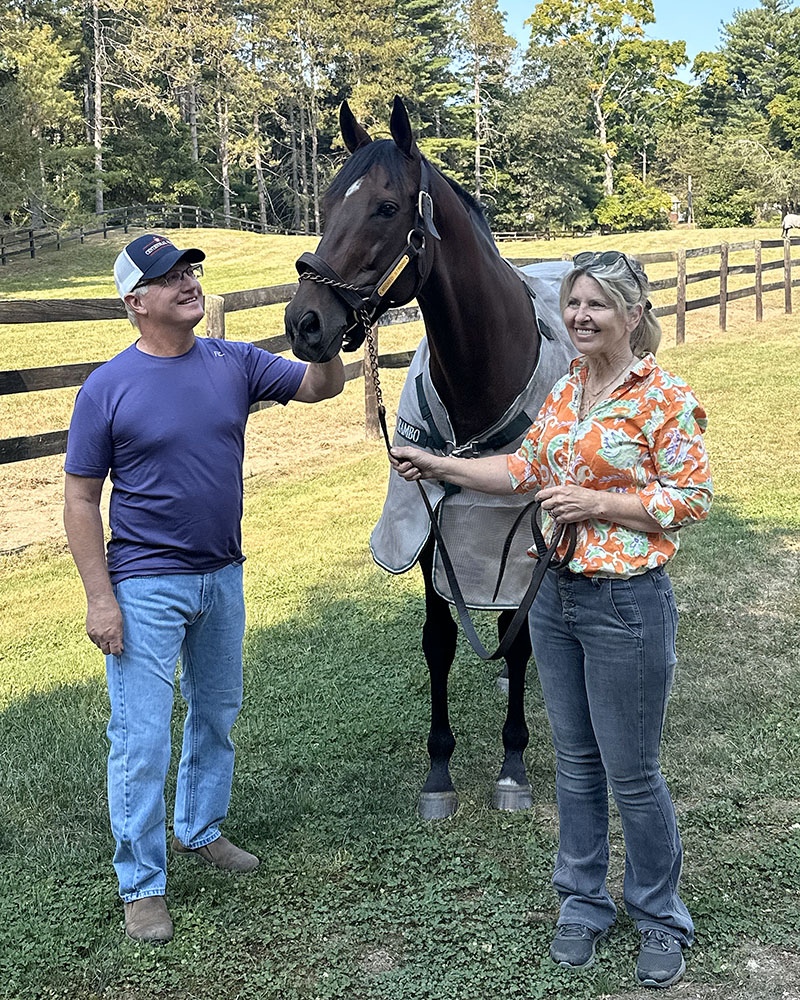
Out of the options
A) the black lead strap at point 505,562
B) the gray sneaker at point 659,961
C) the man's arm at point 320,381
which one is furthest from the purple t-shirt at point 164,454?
the gray sneaker at point 659,961

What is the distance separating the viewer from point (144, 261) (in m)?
2.74

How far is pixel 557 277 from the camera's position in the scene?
4.49 metres

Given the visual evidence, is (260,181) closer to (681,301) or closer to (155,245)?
(681,301)

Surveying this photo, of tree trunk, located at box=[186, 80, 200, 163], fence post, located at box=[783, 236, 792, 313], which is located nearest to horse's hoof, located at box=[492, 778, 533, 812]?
fence post, located at box=[783, 236, 792, 313]

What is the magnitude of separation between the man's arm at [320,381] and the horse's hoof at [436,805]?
1486 millimetres

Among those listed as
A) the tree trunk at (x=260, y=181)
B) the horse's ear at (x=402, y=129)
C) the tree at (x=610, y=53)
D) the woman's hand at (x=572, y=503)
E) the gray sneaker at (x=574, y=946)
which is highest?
the tree at (x=610, y=53)

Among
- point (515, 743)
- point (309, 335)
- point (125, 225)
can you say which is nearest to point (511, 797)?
point (515, 743)

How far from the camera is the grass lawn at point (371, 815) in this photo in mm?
2697

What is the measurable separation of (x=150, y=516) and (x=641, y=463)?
138 centimetres

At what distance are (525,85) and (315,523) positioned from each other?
52.7 meters

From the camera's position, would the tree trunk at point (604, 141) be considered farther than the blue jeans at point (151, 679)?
Yes

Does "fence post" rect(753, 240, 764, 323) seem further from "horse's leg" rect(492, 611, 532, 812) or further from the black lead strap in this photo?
the black lead strap

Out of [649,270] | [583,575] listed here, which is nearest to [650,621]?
[583,575]

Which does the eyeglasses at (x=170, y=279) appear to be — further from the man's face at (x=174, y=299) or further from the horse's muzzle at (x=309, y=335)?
the horse's muzzle at (x=309, y=335)
